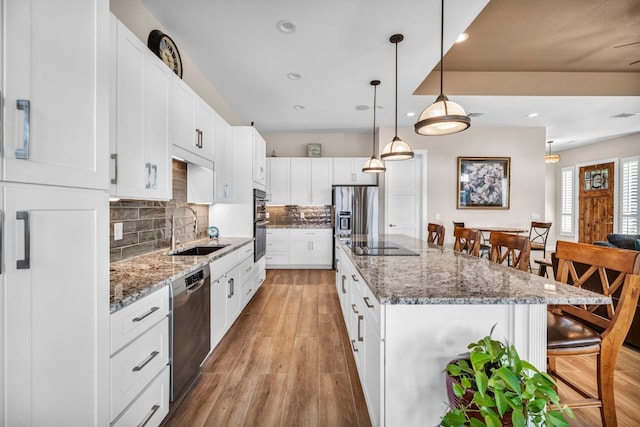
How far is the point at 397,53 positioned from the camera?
2926mm

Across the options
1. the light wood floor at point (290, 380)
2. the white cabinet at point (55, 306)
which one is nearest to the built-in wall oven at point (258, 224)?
the light wood floor at point (290, 380)

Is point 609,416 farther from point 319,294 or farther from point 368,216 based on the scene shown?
point 368,216

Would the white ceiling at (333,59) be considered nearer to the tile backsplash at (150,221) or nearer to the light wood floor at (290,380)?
the tile backsplash at (150,221)

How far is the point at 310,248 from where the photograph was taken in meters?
5.54

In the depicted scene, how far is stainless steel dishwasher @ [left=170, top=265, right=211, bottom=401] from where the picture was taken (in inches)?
64.6

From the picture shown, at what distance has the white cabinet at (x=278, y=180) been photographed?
5.65 m

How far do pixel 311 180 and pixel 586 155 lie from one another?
6.81 m

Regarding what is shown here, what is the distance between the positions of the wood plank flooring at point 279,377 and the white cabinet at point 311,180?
2737 mm

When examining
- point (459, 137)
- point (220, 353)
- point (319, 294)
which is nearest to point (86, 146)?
point (220, 353)

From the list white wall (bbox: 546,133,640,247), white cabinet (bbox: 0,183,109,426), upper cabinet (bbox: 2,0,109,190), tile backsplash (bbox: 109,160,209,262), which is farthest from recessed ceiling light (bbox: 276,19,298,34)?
white wall (bbox: 546,133,640,247)

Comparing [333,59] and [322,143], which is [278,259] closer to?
[322,143]

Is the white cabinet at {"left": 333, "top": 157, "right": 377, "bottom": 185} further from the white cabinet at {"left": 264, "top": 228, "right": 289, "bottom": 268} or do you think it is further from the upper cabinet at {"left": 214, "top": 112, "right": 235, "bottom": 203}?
the upper cabinet at {"left": 214, "top": 112, "right": 235, "bottom": 203}

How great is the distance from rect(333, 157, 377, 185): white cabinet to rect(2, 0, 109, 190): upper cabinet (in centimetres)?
470

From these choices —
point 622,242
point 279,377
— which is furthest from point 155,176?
point 622,242
